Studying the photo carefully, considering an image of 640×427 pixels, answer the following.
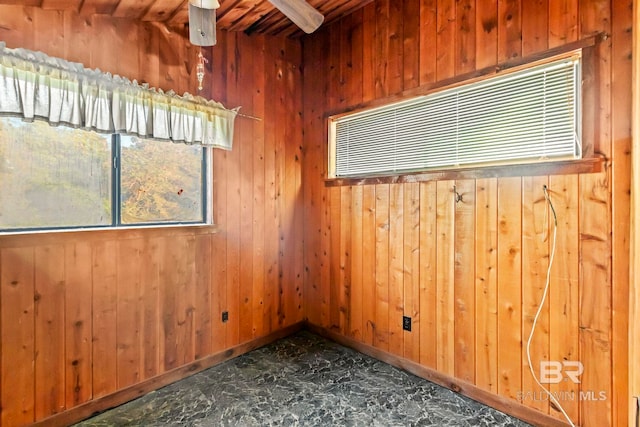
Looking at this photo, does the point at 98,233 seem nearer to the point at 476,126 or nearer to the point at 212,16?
the point at 212,16

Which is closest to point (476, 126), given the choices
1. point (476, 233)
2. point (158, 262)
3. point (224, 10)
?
point (476, 233)

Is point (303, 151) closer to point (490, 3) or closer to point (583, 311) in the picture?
point (490, 3)

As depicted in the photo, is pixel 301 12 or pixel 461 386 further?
pixel 461 386

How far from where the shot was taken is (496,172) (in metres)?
2.17

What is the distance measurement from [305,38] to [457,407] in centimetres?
350

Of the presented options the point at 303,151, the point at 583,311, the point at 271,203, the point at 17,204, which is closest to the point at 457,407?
the point at 583,311

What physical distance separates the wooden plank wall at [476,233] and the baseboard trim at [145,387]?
0.78 metres

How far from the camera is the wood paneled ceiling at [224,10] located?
6.55 feet

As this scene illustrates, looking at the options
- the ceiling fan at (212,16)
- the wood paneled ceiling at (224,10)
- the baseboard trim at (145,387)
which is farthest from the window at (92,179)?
the baseboard trim at (145,387)

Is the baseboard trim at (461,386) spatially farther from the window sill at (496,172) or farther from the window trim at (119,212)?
the window trim at (119,212)

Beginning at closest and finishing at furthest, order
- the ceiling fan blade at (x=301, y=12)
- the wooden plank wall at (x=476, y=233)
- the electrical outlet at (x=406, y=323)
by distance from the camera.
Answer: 1. the ceiling fan blade at (x=301, y=12)
2. the wooden plank wall at (x=476, y=233)
3. the electrical outlet at (x=406, y=323)

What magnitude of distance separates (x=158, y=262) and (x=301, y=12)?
1.94 metres

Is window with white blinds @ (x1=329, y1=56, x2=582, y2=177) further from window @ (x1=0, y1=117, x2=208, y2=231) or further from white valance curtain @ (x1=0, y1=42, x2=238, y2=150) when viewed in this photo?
window @ (x1=0, y1=117, x2=208, y2=231)

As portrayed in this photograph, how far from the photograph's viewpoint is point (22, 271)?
1.88 m
